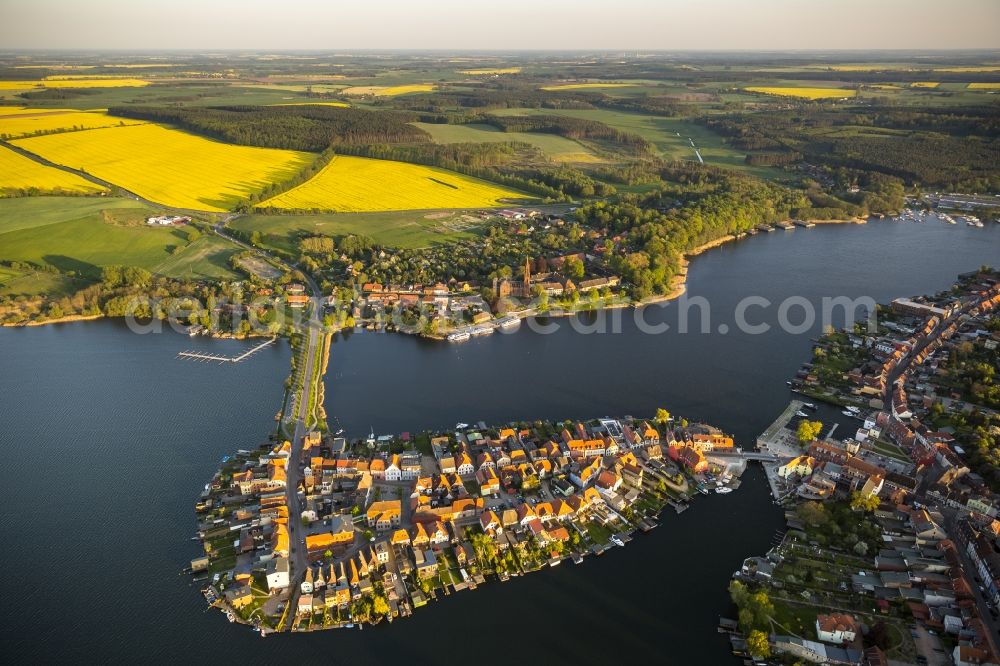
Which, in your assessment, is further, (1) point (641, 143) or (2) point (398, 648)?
(1) point (641, 143)

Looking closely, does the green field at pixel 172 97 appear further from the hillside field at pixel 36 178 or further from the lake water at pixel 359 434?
the lake water at pixel 359 434

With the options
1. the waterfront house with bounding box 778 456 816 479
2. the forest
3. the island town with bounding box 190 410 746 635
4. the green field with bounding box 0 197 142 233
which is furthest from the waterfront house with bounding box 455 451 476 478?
the forest

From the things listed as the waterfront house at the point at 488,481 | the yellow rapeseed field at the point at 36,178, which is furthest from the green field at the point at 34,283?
the waterfront house at the point at 488,481

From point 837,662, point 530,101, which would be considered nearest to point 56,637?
point 837,662

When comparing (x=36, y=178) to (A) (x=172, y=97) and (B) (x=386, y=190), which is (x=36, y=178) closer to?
(B) (x=386, y=190)

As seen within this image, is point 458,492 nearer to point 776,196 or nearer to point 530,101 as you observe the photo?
point 776,196

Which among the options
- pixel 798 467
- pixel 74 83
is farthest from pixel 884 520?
pixel 74 83

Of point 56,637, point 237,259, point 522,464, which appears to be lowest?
point 56,637
